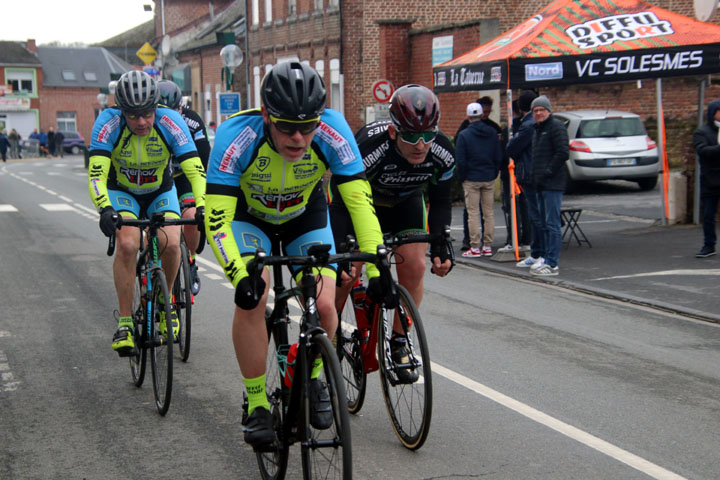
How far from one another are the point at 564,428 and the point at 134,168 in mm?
3534

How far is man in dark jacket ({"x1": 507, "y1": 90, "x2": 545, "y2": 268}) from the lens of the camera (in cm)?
1284

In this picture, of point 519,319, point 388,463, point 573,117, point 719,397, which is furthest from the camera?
point 573,117

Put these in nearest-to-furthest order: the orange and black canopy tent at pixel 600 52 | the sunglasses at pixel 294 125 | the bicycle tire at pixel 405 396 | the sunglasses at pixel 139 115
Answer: the sunglasses at pixel 294 125 → the bicycle tire at pixel 405 396 → the sunglasses at pixel 139 115 → the orange and black canopy tent at pixel 600 52

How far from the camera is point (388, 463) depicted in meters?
5.18

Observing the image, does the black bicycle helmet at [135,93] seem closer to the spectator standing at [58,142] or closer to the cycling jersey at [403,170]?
the cycling jersey at [403,170]

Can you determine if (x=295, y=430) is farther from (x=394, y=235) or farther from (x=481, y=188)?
(x=481, y=188)

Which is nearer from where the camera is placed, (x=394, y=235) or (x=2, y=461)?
(x=2, y=461)

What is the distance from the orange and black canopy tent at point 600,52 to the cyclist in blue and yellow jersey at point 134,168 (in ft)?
23.3

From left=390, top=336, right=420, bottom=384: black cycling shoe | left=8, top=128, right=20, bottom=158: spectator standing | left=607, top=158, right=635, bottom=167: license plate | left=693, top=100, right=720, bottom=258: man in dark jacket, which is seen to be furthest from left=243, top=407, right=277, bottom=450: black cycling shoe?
left=8, top=128, right=20, bottom=158: spectator standing

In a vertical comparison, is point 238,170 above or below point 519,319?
above

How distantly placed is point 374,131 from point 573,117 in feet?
56.5

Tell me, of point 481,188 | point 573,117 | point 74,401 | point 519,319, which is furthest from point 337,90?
point 74,401

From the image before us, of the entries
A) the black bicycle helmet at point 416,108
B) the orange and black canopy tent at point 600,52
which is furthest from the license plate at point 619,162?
the black bicycle helmet at point 416,108

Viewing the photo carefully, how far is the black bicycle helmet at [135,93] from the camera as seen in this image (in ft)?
21.9
